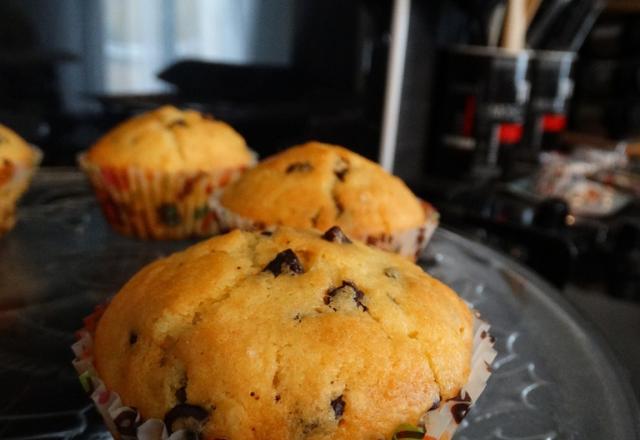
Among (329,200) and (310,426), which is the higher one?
(329,200)

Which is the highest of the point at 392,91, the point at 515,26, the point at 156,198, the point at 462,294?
the point at 515,26

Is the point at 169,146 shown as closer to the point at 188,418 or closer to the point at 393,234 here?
the point at 393,234

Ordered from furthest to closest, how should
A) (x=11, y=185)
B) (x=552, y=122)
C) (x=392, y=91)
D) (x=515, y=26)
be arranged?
(x=552, y=122) < (x=392, y=91) < (x=515, y=26) < (x=11, y=185)

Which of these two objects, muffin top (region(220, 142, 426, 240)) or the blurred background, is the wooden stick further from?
muffin top (region(220, 142, 426, 240))

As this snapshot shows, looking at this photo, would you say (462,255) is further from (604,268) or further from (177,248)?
(177,248)

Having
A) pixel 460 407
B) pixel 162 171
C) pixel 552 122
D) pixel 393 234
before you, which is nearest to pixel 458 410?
pixel 460 407

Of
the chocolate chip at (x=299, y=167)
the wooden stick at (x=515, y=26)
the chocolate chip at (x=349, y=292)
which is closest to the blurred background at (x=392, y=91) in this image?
the wooden stick at (x=515, y=26)
